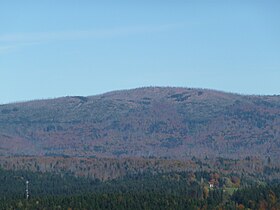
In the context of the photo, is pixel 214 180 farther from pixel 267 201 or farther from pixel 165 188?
pixel 267 201

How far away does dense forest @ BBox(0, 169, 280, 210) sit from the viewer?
130m

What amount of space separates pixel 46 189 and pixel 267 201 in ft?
166

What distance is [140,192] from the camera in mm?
144375

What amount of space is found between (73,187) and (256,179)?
51.0 m

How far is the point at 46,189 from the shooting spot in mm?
166500

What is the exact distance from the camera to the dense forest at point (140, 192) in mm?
129500

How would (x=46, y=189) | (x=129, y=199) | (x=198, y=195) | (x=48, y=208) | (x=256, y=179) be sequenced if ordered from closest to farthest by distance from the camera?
(x=48, y=208)
(x=129, y=199)
(x=198, y=195)
(x=46, y=189)
(x=256, y=179)

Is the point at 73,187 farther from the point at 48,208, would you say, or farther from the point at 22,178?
the point at 48,208

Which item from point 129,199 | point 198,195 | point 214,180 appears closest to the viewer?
point 129,199

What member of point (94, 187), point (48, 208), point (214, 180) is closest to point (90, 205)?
point (48, 208)

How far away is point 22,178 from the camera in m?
184

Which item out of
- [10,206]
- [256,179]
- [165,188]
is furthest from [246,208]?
[256,179]

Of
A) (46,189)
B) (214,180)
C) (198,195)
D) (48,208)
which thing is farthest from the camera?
(214,180)

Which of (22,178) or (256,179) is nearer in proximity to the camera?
(22,178)
